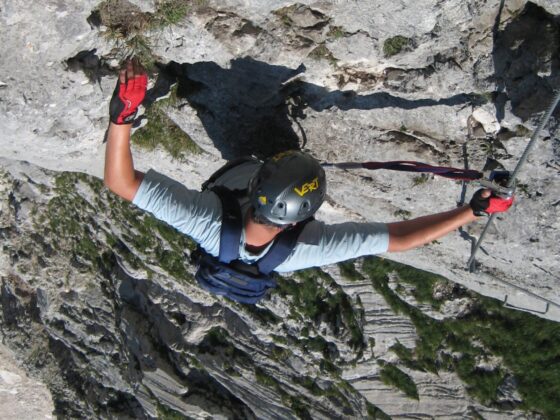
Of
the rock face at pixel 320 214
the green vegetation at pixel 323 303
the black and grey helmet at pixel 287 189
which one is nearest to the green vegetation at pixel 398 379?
the rock face at pixel 320 214

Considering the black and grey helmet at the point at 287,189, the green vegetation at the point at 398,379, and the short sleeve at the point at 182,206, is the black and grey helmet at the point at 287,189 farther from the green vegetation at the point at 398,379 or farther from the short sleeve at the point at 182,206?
the green vegetation at the point at 398,379

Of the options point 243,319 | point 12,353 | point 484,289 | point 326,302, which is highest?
point 484,289

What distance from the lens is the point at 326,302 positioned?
11719 millimetres

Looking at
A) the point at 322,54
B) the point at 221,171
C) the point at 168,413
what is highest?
the point at 322,54

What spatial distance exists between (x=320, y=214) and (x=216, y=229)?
3.97 metres

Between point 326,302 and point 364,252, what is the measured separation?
5273mm

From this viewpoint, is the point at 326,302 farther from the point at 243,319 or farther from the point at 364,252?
the point at 364,252

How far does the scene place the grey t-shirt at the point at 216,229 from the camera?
19.9 ft

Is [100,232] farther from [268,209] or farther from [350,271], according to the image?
[268,209]

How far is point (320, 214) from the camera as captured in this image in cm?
1002

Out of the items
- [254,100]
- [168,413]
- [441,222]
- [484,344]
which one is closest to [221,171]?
[254,100]

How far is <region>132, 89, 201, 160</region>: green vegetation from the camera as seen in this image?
8922mm

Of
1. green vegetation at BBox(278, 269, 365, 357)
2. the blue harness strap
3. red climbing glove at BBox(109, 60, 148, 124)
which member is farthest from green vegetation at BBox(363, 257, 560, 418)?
red climbing glove at BBox(109, 60, 148, 124)

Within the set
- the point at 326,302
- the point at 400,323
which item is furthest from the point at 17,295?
the point at 400,323
